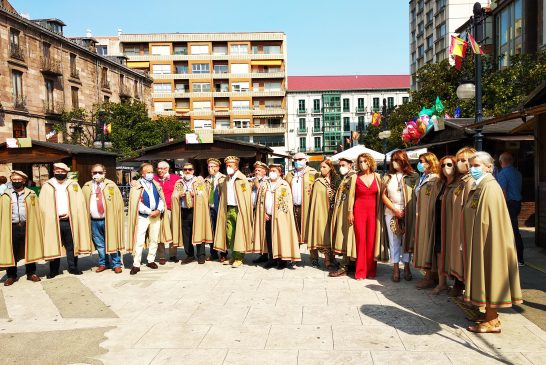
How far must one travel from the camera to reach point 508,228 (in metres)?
4.68

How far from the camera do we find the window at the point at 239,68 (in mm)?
63312

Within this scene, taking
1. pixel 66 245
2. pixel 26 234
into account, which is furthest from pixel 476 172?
pixel 26 234

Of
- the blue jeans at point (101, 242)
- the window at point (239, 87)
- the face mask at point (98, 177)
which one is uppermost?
the window at point (239, 87)

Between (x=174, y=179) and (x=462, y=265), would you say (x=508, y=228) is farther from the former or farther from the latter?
(x=174, y=179)

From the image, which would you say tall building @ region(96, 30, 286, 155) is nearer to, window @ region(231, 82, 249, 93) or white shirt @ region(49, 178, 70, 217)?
window @ region(231, 82, 249, 93)

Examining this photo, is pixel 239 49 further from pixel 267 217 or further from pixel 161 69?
pixel 267 217

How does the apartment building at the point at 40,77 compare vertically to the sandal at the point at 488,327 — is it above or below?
above

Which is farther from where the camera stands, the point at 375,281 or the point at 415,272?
the point at 415,272

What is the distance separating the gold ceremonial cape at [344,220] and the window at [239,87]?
57.1m

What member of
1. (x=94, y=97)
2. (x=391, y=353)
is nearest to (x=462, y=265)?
(x=391, y=353)

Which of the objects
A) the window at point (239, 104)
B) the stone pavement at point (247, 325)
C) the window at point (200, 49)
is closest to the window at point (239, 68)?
the window at point (239, 104)

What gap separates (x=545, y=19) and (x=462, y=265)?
1114 inches

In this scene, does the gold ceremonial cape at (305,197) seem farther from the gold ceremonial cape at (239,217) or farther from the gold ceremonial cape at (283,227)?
the gold ceremonial cape at (239,217)

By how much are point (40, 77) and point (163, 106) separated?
102ft
